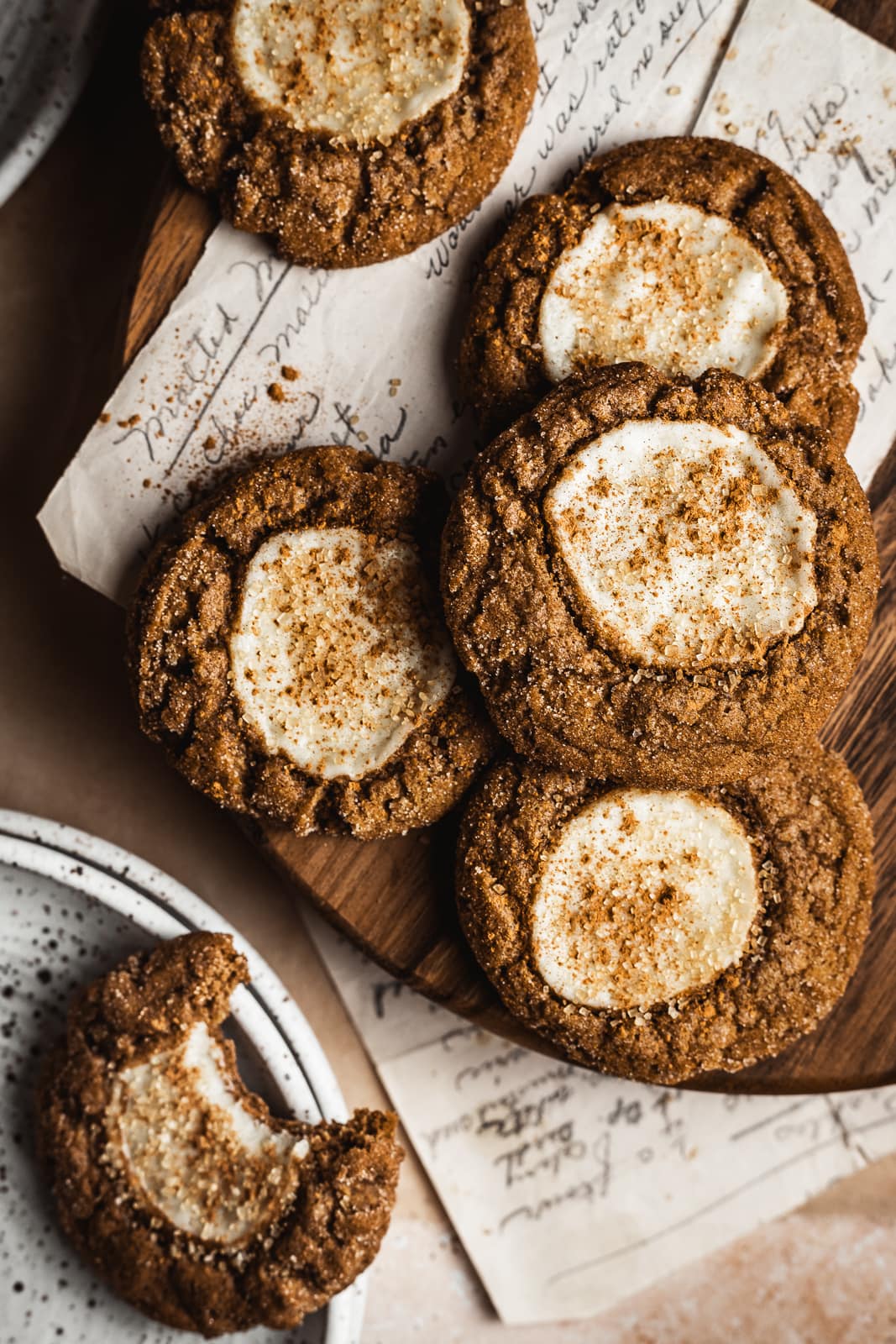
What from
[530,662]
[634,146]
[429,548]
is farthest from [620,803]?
[634,146]

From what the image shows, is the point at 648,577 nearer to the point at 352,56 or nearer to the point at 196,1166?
the point at 352,56

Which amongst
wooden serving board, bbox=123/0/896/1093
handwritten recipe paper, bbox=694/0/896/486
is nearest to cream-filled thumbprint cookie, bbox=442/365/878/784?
wooden serving board, bbox=123/0/896/1093

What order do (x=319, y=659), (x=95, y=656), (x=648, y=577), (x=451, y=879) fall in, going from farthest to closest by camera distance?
1. (x=95, y=656)
2. (x=451, y=879)
3. (x=319, y=659)
4. (x=648, y=577)

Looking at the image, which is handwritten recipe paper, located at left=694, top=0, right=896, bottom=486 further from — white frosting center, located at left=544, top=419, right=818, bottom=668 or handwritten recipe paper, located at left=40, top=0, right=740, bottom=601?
white frosting center, located at left=544, top=419, right=818, bottom=668

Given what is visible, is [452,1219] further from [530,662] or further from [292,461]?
[292,461]

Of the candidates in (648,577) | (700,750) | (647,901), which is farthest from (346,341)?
(647,901)

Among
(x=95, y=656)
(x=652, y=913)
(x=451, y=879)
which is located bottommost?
(x=95, y=656)
